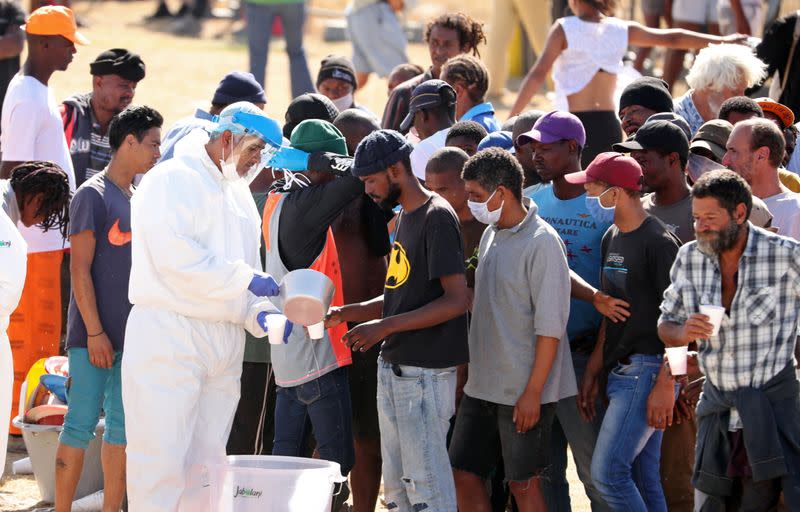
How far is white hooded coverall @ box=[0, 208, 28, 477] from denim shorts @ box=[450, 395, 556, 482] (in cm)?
194

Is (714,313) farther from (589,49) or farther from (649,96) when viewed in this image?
(589,49)

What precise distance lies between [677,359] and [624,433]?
506mm

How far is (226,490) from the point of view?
5.26 metres

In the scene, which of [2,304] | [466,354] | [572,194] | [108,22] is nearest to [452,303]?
[466,354]

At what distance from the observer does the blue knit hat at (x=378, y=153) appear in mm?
5234

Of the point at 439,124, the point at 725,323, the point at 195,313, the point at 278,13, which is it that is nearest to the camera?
the point at 725,323

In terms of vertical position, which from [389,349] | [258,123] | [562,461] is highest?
[258,123]

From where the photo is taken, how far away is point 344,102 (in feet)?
28.2

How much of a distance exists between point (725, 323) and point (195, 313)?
2077 mm

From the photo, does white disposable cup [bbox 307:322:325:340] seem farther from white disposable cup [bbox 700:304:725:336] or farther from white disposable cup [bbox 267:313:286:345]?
white disposable cup [bbox 700:304:725:336]

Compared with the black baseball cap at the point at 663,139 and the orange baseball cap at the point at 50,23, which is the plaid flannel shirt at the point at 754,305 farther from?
the orange baseball cap at the point at 50,23

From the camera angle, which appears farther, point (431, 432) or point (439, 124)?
point (439, 124)

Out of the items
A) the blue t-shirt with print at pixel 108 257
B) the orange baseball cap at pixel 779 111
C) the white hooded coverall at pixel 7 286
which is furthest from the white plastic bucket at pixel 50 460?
the orange baseball cap at pixel 779 111

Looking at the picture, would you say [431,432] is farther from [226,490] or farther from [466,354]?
[226,490]
